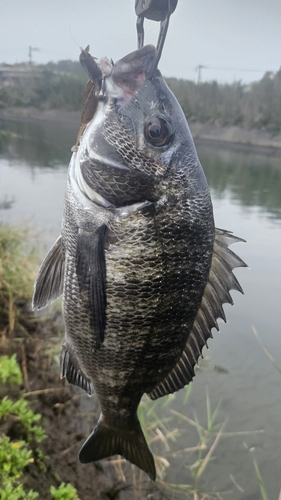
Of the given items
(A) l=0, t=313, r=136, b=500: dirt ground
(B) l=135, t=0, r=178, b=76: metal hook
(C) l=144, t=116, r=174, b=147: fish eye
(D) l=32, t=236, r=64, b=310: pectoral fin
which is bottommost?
(A) l=0, t=313, r=136, b=500: dirt ground

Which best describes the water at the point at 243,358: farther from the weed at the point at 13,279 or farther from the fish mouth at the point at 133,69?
the fish mouth at the point at 133,69

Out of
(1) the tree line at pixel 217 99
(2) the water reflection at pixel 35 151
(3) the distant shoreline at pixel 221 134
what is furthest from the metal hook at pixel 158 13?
(3) the distant shoreline at pixel 221 134

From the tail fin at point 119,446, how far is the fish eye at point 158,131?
1176mm

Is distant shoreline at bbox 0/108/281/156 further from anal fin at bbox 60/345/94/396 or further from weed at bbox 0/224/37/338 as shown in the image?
anal fin at bbox 60/345/94/396

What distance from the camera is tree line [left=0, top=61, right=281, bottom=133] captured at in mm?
14852

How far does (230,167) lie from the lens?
18.5 meters

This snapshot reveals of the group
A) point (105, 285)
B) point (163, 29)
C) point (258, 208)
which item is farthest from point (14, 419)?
point (258, 208)

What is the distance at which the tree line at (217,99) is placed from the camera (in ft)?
48.7

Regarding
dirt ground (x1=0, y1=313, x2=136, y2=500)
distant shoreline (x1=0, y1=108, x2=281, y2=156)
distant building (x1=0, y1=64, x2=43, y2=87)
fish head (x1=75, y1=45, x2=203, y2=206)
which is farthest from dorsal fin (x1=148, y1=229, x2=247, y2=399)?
distant shoreline (x1=0, y1=108, x2=281, y2=156)

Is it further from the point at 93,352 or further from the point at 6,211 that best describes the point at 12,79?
the point at 93,352

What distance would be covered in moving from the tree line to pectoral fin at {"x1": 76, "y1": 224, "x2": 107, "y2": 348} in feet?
46.2

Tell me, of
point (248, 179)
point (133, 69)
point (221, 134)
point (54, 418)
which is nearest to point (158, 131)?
point (133, 69)

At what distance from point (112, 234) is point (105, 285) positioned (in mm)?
176

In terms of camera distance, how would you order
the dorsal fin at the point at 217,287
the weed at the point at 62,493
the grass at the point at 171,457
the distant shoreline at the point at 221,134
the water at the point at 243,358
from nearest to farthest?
the dorsal fin at the point at 217,287, the weed at the point at 62,493, the grass at the point at 171,457, the water at the point at 243,358, the distant shoreline at the point at 221,134
